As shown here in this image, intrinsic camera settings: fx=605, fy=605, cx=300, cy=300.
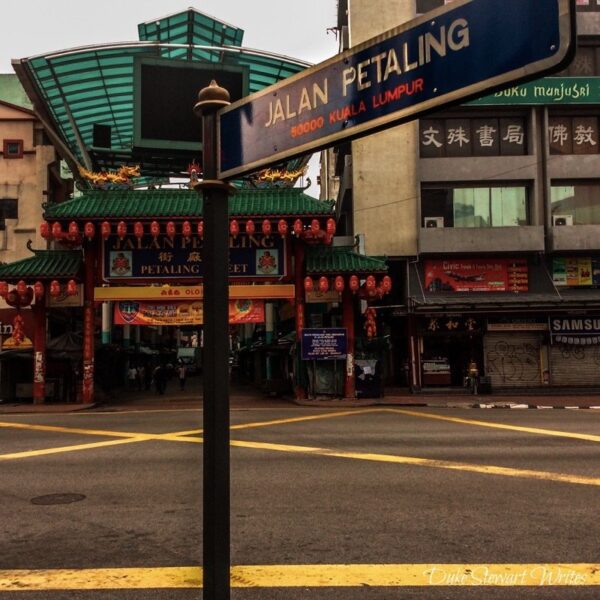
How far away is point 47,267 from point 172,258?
5.00 meters

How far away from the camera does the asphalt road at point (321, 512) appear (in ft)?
16.2

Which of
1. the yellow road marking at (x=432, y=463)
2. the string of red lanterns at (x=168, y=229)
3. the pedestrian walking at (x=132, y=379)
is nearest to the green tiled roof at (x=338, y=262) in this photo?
the string of red lanterns at (x=168, y=229)

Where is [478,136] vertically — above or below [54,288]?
above

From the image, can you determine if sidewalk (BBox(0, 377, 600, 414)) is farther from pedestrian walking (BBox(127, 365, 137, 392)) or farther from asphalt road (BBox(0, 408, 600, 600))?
pedestrian walking (BBox(127, 365, 137, 392))

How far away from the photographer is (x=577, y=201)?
29.5 meters

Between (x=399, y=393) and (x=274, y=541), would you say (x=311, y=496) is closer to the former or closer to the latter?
(x=274, y=541)

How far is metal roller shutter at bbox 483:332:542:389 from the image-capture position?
28.3 metres

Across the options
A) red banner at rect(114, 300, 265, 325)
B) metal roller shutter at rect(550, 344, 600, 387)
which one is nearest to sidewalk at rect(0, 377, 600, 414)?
metal roller shutter at rect(550, 344, 600, 387)

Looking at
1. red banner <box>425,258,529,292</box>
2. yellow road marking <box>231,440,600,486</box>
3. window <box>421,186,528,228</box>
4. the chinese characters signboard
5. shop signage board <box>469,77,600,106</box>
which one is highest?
shop signage board <box>469,77,600,106</box>

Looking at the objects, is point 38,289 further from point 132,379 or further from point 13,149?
point 132,379

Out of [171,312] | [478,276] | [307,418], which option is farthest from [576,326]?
[171,312]

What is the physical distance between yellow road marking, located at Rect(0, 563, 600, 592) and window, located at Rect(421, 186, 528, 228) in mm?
25618

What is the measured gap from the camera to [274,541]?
19.4 feet

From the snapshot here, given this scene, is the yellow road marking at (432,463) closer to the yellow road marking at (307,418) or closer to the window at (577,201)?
the yellow road marking at (307,418)
